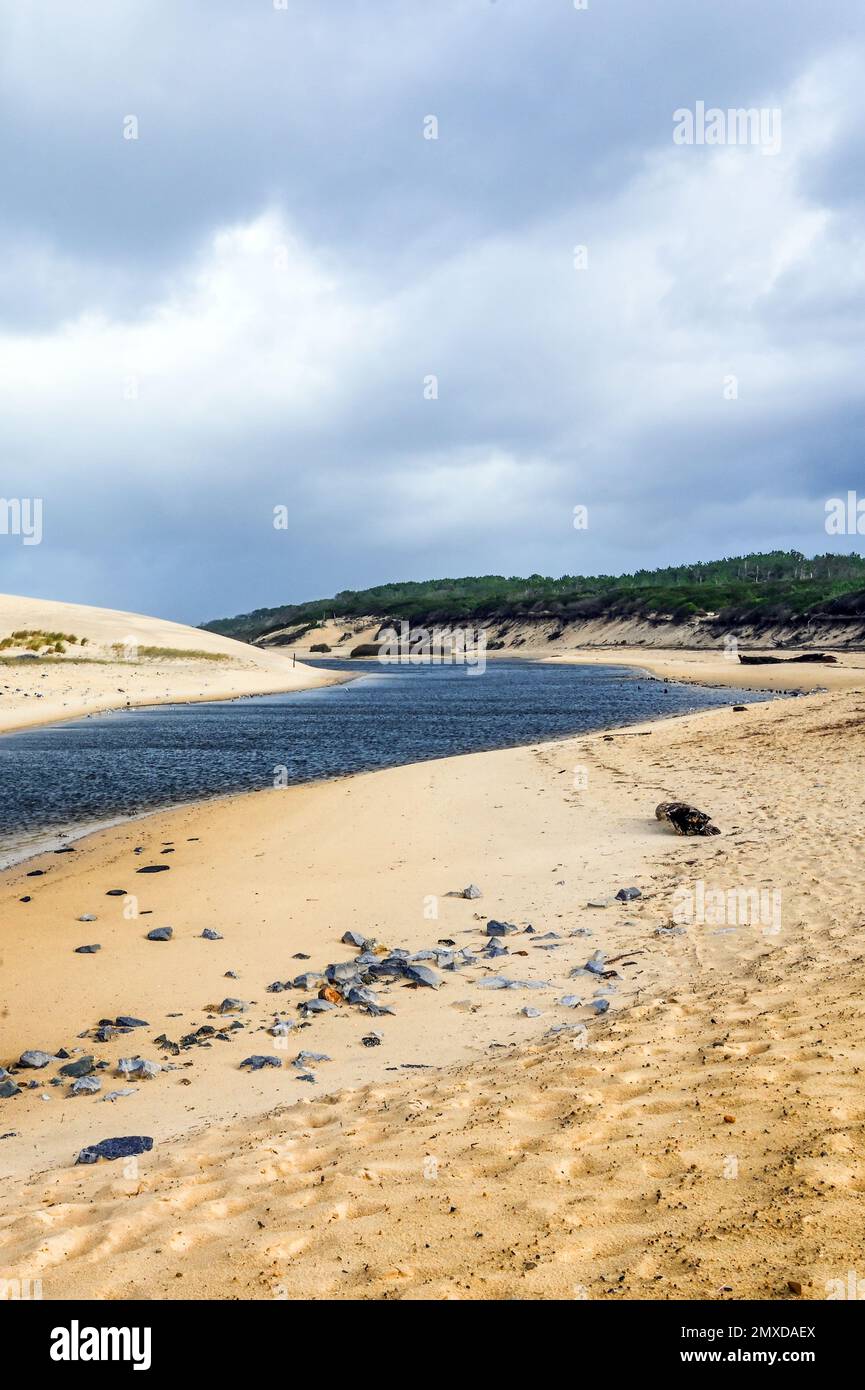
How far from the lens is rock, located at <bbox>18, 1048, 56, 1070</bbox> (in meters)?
7.41

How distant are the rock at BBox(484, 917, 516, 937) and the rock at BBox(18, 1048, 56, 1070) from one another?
4722 mm

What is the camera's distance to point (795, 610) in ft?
302

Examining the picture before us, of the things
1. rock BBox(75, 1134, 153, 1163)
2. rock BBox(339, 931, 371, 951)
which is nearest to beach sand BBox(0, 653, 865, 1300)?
rock BBox(75, 1134, 153, 1163)

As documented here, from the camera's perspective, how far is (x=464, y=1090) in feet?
20.3

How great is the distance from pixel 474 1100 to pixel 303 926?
5260 millimetres

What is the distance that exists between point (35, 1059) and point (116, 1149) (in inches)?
80.6

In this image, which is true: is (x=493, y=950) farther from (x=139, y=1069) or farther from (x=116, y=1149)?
(x=116, y=1149)

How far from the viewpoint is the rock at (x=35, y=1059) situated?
7414 millimetres

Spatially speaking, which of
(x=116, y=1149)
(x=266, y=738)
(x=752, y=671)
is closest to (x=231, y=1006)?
(x=116, y=1149)

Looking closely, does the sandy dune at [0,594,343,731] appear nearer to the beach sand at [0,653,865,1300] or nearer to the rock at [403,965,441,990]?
the beach sand at [0,653,865,1300]

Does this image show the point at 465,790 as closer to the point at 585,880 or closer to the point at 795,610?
the point at 585,880

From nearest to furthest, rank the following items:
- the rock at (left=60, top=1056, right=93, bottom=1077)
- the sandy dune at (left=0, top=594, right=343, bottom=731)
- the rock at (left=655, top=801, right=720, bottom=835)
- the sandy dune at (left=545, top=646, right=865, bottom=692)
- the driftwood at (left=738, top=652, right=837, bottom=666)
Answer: the rock at (left=60, top=1056, right=93, bottom=1077) < the rock at (left=655, top=801, right=720, bottom=835) < the sandy dune at (left=0, top=594, right=343, bottom=731) < the sandy dune at (left=545, top=646, right=865, bottom=692) < the driftwood at (left=738, top=652, right=837, bottom=666)

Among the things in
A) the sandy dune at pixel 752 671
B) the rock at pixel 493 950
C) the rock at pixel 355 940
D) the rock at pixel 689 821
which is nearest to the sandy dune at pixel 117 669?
the sandy dune at pixel 752 671
